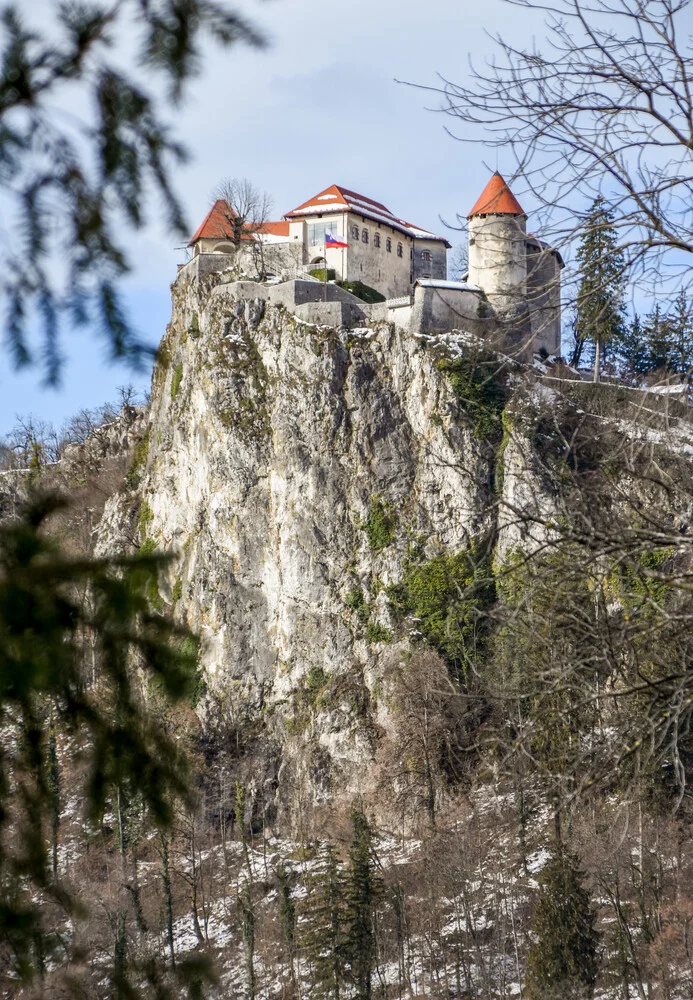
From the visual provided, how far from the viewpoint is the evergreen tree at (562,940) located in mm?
25859

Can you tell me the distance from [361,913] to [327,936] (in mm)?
1143

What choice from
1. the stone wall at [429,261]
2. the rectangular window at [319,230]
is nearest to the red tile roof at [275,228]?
the rectangular window at [319,230]

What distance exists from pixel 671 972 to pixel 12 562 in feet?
92.7

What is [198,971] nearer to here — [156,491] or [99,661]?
[99,661]

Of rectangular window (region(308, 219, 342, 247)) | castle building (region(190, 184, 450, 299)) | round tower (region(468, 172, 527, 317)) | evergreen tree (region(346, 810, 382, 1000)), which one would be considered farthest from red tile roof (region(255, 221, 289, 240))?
evergreen tree (region(346, 810, 382, 1000))

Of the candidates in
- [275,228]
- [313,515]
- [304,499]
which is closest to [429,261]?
[275,228]

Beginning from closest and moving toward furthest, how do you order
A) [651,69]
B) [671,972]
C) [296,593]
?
[651,69]
[671,972]
[296,593]

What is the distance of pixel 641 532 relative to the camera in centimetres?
518

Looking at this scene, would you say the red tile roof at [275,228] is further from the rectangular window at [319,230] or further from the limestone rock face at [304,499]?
the limestone rock face at [304,499]

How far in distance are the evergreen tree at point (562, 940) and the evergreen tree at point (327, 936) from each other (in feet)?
17.2

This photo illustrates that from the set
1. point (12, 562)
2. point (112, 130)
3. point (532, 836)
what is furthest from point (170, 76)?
point (532, 836)

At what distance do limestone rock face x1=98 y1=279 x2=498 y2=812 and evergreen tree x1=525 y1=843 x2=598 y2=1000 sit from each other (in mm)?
15700

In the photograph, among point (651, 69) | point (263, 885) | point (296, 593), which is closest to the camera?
point (651, 69)

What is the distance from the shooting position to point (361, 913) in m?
30.2
